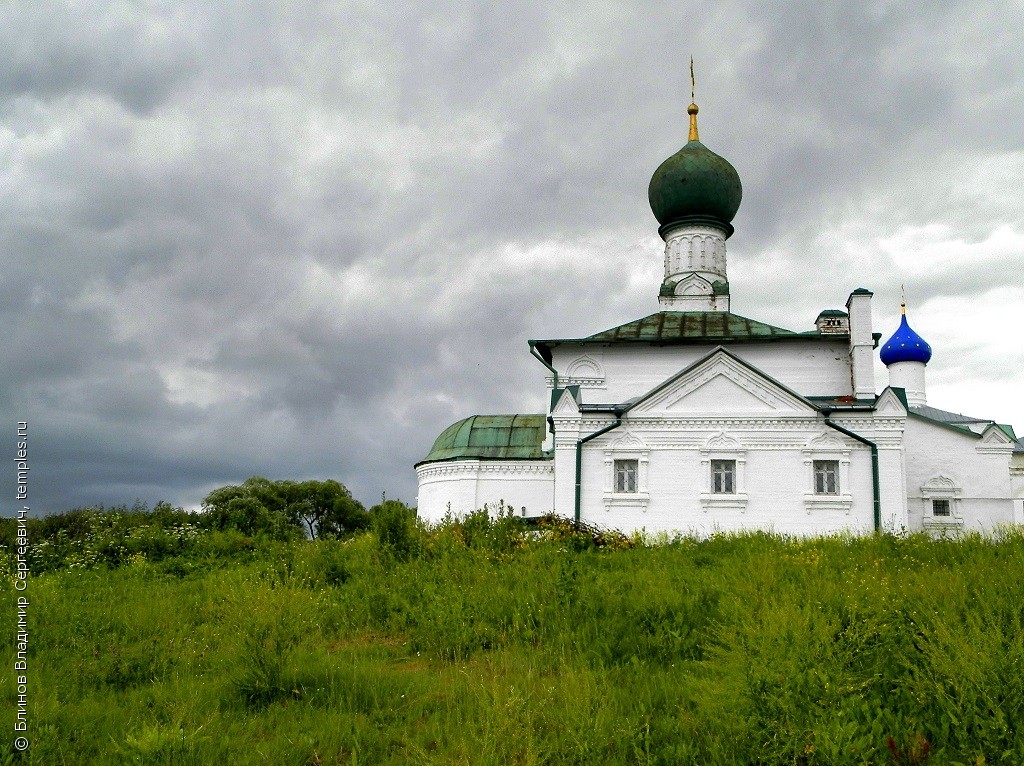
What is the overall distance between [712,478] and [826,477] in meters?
2.26

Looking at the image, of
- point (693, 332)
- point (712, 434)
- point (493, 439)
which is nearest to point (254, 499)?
point (493, 439)

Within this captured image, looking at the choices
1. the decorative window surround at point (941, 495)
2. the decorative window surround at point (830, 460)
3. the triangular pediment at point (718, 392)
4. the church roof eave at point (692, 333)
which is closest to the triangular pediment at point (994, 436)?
the decorative window surround at point (941, 495)

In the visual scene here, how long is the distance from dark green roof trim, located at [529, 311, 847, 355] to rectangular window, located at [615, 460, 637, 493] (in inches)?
178

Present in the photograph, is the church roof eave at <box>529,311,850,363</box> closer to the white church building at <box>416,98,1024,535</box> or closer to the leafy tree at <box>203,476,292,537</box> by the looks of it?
the white church building at <box>416,98,1024,535</box>

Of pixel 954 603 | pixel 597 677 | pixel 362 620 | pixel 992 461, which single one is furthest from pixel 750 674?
pixel 992 461

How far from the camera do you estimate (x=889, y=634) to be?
5.13m

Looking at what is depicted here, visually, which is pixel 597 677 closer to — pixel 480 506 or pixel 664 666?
pixel 664 666

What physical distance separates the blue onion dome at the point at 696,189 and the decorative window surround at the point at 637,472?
10.0 metres

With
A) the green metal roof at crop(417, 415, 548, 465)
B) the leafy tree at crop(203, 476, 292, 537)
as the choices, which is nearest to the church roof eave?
the green metal roof at crop(417, 415, 548, 465)

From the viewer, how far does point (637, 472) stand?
54.6 feet

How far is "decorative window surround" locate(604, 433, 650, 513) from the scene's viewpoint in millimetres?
16469

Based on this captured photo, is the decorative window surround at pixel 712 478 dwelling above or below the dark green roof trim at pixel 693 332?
below

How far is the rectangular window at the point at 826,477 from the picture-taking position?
639 inches

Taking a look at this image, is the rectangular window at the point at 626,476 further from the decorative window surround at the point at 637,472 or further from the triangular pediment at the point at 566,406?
the triangular pediment at the point at 566,406
